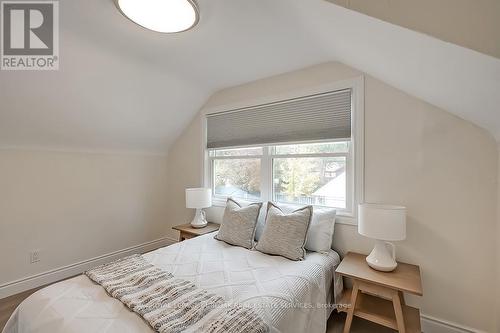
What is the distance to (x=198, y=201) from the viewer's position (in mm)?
2889

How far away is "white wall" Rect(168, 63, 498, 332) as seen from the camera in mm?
1612

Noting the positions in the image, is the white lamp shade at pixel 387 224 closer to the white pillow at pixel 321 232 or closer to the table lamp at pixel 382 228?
the table lamp at pixel 382 228

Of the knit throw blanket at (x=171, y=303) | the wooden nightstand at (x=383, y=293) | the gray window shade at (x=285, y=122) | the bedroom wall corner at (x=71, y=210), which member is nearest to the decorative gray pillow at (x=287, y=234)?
the wooden nightstand at (x=383, y=293)

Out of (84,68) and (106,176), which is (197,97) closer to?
(84,68)

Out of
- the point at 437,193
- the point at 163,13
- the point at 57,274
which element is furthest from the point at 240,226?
the point at 57,274

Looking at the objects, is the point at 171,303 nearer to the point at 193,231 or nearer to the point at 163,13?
the point at 193,231

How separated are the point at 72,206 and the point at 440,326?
3.96 meters

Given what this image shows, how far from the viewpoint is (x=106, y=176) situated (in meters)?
3.04

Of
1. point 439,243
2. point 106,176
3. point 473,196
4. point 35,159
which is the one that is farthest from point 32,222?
point 473,196

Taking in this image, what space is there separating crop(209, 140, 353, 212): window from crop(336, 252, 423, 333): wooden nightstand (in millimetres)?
648

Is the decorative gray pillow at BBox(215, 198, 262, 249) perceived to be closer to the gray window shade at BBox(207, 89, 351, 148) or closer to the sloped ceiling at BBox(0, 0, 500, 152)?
the gray window shade at BBox(207, 89, 351, 148)

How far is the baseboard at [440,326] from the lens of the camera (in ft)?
5.44

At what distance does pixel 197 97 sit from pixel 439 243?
316 cm

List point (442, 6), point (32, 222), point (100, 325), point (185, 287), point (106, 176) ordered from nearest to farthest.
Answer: point (442, 6) → point (100, 325) → point (185, 287) → point (32, 222) → point (106, 176)
